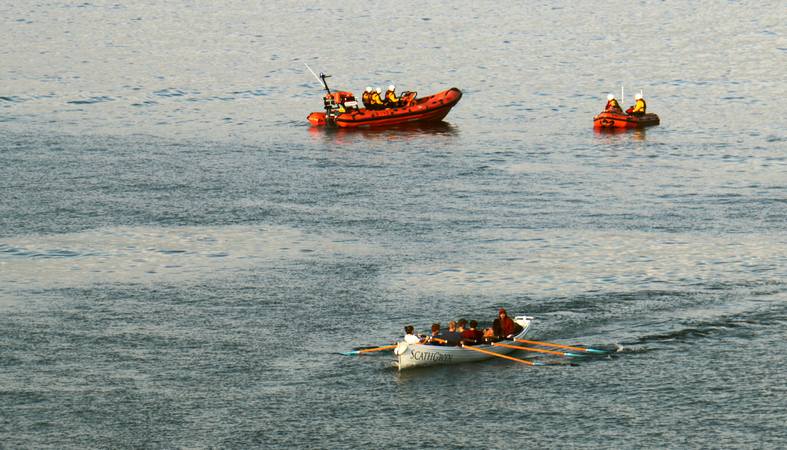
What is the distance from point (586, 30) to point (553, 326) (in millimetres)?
75329

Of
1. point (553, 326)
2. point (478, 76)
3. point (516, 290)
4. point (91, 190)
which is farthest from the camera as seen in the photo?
point (478, 76)

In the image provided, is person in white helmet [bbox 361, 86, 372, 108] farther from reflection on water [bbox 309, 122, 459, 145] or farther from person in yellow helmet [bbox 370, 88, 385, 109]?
reflection on water [bbox 309, 122, 459, 145]

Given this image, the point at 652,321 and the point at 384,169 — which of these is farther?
the point at 384,169

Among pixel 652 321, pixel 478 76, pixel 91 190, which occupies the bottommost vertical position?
pixel 652 321

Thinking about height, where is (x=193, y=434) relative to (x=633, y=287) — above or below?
below

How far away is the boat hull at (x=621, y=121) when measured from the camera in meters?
70.7

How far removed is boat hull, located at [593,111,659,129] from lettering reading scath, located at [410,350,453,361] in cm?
3562

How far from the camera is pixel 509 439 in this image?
3281 centimetres

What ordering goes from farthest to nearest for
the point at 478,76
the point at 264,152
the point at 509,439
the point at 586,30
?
the point at 586,30 < the point at 478,76 < the point at 264,152 < the point at 509,439

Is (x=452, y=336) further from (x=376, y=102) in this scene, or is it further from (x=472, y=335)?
(x=376, y=102)

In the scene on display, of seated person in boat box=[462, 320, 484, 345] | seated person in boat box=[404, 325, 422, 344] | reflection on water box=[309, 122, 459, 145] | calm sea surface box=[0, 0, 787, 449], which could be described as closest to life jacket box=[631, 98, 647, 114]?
calm sea surface box=[0, 0, 787, 449]

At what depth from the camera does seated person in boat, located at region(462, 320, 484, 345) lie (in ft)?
125

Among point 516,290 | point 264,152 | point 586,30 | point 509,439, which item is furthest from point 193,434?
point 586,30

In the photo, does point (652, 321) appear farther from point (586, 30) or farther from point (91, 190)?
point (586, 30)
